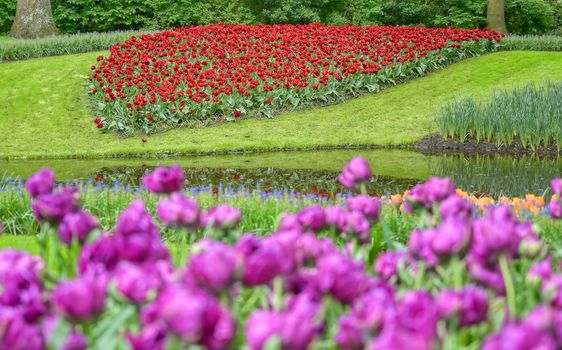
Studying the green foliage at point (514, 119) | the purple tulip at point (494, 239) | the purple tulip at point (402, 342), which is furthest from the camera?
the green foliage at point (514, 119)

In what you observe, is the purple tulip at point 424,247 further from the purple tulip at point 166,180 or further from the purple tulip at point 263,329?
the purple tulip at point 166,180

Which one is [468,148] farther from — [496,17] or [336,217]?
[496,17]

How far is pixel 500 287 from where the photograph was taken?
94.0 inches

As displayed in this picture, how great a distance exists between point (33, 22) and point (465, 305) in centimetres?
2766

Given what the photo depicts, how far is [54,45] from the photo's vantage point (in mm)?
24547

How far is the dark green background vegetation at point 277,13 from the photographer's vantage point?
32.2 m

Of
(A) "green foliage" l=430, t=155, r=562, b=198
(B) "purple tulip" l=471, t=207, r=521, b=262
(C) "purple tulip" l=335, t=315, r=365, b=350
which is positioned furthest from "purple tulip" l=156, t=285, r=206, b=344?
(A) "green foliage" l=430, t=155, r=562, b=198

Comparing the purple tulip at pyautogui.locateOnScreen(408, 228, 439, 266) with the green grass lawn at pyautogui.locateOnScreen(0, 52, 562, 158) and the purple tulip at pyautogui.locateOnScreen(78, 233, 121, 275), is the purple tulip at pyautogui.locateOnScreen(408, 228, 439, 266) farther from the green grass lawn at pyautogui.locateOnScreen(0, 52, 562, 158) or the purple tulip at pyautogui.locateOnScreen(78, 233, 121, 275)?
the green grass lawn at pyautogui.locateOnScreen(0, 52, 562, 158)

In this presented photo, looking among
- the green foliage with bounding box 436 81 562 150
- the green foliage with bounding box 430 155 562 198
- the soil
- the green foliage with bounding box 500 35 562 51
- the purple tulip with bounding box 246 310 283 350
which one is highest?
the purple tulip with bounding box 246 310 283 350

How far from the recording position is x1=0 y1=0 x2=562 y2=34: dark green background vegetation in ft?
106

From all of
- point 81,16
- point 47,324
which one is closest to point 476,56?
point 81,16

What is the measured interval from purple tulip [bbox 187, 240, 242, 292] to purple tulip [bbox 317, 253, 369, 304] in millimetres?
279

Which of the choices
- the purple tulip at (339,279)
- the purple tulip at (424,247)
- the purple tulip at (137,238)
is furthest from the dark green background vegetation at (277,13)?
the purple tulip at (339,279)

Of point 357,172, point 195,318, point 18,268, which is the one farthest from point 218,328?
point 357,172
